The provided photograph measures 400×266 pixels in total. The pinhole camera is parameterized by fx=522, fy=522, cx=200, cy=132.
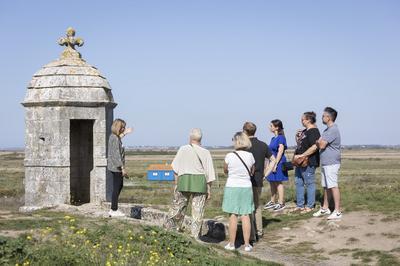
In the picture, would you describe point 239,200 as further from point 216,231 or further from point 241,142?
point 216,231

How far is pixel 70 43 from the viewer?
Answer: 1262 centimetres

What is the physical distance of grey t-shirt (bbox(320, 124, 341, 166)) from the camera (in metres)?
9.83

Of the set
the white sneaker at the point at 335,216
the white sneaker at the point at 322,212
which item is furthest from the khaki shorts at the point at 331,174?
the white sneaker at the point at 322,212

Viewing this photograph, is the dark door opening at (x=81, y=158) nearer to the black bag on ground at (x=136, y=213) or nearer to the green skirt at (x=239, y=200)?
the black bag on ground at (x=136, y=213)

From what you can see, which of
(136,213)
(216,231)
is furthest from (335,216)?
(136,213)

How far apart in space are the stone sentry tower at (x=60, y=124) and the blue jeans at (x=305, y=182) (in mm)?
4389

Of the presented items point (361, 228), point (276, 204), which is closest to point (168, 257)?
point (361, 228)

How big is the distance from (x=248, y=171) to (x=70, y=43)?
21.4ft

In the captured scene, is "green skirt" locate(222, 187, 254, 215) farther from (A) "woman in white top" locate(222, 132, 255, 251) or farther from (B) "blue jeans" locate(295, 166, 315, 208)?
(B) "blue jeans" locate(295, 166, 315, 208)

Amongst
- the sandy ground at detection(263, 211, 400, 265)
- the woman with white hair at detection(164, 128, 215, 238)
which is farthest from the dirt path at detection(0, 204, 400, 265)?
the woman with white hair at detection(164, 128, 215, 238)

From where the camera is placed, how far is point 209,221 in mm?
10328

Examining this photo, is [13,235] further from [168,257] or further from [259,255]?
[259,255]

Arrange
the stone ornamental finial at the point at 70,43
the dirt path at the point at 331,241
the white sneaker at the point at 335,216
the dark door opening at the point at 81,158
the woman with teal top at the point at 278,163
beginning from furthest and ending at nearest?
the dark door opening at the point at 81,158, the stone ornamental finial at the point at 70,43, the woman with teal top at the point at 278,163, the white sneaker at the point at 335,216, the dirt path at the point at 331,241

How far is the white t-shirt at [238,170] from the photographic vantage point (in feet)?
26.7
